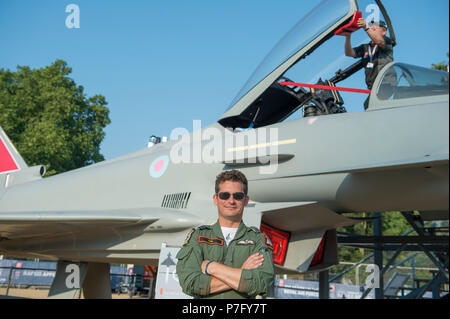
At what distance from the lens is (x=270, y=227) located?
4969mm

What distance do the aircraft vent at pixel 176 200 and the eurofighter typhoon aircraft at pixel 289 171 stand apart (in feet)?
0.07

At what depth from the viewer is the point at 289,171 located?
14.6 ft

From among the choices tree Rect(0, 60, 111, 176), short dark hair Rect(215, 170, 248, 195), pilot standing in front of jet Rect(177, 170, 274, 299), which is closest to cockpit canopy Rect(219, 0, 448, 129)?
short dark hair Rect(215, 170, 248, 195)

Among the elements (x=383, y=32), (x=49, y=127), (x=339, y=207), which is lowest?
(x=339, y=207)

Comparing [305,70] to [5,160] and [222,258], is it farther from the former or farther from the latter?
[5,160]

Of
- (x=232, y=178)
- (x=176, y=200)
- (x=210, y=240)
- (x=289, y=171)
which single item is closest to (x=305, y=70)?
(x=289, y=171)

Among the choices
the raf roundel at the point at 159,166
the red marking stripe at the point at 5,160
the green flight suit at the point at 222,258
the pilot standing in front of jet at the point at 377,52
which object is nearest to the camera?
the green flight suit at the point at 222,258

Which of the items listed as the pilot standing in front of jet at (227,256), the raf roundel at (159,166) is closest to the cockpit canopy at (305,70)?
the raf roundel at (159,166)

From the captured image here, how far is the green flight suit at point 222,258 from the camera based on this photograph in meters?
1.95

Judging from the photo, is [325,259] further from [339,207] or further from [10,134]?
[10,134]

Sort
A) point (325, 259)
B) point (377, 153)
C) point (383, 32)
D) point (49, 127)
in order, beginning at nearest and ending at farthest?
point (377, 153) < point (383, 32) < point (325, 259) < point (49, 127)

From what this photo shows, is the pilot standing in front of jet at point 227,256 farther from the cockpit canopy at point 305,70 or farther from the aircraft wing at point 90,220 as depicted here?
the aircraft wing at point 90,220
